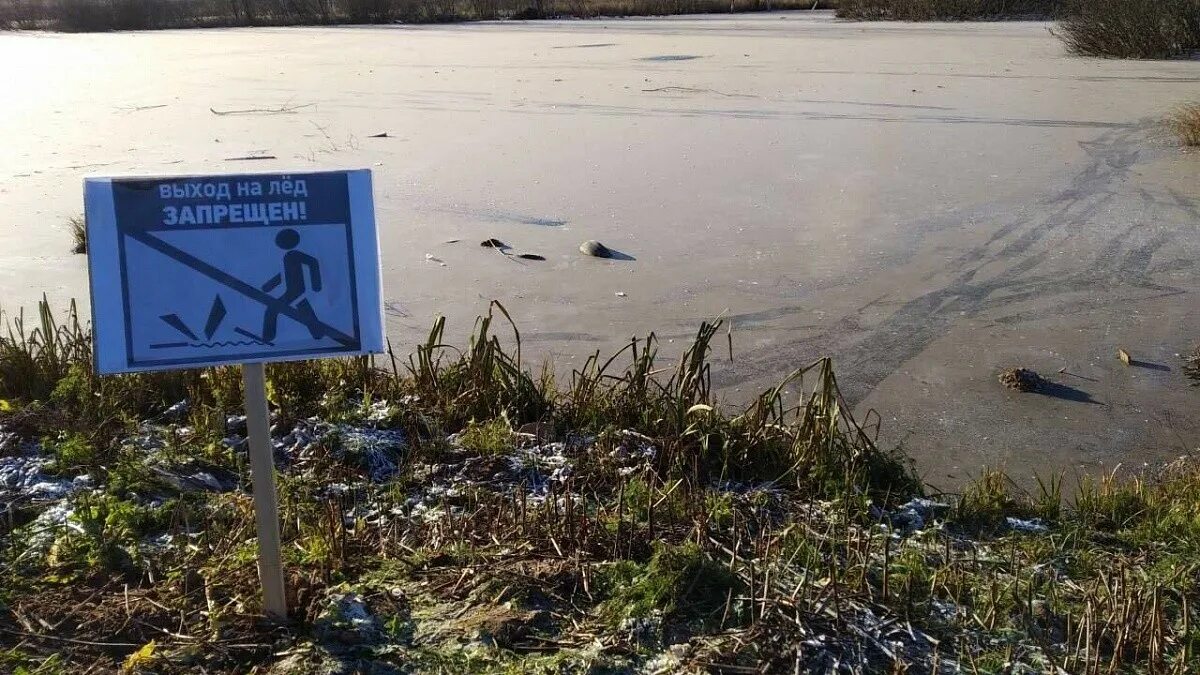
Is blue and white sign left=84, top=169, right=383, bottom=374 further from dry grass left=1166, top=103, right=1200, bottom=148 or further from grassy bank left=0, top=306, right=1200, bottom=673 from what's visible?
dry grass left=1166, top=103, right=1200, bottom=148

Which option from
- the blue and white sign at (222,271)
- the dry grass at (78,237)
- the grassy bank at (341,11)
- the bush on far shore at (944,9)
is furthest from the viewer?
the grassy bank at (341,11)

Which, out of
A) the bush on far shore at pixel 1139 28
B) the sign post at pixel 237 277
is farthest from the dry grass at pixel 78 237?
the bush on far shore at pixel 1139 28

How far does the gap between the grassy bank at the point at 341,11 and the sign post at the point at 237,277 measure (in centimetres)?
1822

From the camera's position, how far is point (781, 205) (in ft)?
17.7

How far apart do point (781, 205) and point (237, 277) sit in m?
3.92

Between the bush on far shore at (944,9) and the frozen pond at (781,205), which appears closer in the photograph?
the frozen pond at (781,205)

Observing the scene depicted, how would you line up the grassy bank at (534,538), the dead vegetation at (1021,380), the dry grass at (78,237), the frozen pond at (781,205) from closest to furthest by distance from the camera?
the grassy bank at (534,538) < the dead vegetation at (1021,380) < the frozen pond at (781,205) < the dry grass at (78,237)

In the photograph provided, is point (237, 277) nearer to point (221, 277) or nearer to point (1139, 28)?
point (221, 277)

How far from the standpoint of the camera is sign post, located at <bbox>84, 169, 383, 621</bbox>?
1749 millimetres

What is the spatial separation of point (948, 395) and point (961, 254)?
150cm

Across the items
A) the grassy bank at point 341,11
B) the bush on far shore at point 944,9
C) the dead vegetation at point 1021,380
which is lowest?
the dead vegetation at point 1021,380

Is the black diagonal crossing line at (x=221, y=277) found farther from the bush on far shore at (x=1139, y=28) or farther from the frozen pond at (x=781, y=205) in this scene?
the bush on far shore at (x=1139, y=28)

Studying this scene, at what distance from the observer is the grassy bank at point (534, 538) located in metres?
1.86

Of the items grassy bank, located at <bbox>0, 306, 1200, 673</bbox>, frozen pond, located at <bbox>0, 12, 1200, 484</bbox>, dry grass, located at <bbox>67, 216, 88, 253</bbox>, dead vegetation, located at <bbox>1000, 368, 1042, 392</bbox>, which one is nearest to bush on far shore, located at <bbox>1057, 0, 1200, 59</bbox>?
frozen pond, located at <bbox>0, 12, 1200, 484</bbox>
